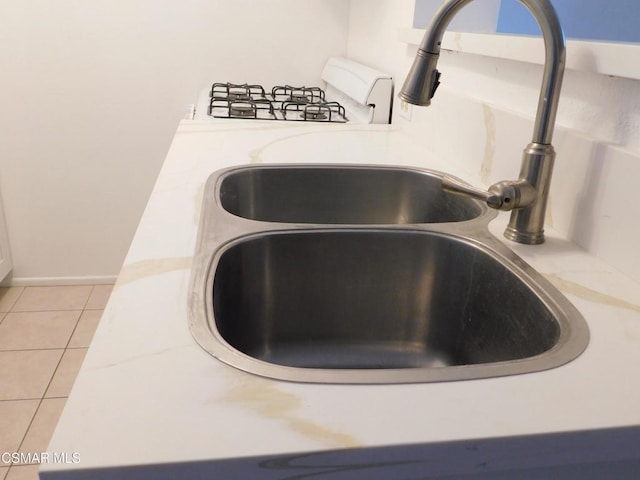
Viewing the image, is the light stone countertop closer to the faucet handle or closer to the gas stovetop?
the faucet handle

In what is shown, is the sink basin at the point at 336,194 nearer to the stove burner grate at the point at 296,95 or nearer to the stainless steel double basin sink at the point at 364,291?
the stainless steel double basin sink at the point at 364,291

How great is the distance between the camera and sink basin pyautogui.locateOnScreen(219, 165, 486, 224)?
115 cm

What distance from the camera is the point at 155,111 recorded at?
2.38m

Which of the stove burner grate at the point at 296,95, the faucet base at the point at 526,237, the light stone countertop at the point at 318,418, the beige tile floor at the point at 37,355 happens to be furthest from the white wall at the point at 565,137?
the beige tile floor at the point at 37,355

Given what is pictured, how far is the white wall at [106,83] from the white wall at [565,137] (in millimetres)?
1130

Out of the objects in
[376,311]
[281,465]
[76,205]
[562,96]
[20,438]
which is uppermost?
[562,96]

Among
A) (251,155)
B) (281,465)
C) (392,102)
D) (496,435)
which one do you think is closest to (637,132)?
(496,435)

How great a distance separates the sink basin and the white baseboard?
64.9 inches

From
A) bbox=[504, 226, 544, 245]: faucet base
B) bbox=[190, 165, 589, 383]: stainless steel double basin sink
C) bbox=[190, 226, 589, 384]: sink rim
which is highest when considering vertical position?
bbox=[504, 226, 544, 245]: faucet base

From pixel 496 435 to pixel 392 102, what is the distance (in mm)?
1406

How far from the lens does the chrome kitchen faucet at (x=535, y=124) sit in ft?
2.26

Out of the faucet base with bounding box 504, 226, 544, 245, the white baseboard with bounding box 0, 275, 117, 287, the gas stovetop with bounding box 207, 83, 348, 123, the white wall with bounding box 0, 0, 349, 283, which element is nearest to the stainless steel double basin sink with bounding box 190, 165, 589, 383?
the faucet base with bounding box 504, 226, 544, 245

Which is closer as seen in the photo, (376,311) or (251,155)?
(376,311)

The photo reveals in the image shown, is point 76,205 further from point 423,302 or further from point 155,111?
point 423,302
